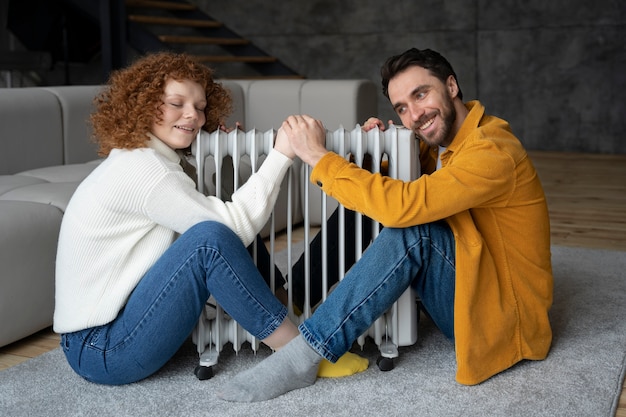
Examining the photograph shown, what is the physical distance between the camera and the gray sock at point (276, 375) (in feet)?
6.06

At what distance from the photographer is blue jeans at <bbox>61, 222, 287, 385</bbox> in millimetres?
1772

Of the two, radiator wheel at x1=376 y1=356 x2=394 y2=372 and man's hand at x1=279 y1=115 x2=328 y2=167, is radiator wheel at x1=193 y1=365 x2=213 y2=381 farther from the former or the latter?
man's hand at x1=279 y1=115 x2=328 y2=167

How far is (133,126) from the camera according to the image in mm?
1841

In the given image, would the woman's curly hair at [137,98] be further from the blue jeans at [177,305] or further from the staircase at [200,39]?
the staircase at [200,39]

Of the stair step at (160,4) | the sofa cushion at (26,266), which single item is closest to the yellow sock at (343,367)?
the sofa cushion at (26,266)

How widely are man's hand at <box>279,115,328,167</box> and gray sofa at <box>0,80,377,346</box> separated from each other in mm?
897

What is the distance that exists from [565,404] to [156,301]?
37.3 inches

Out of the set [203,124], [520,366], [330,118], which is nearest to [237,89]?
[330,118]

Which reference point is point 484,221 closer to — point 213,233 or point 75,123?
point 213,233

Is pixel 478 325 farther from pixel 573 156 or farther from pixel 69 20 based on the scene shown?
pixel 69 20

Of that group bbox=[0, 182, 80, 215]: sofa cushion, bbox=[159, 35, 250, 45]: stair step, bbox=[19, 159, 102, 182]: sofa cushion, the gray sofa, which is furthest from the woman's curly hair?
bbox=[159, 35, 250, 45]: stair step

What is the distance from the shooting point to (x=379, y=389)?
6.28ft

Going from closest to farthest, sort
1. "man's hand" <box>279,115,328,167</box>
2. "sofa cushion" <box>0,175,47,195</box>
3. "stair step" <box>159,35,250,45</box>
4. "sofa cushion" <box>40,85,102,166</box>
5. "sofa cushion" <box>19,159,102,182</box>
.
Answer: "man's hand" <box>279,115,328,167</box>, "sofa cushion" <box>0,175,47,195</box>, "sofa cushion" <box>19,159,102,182</box>, "sofa cushion" <box>40,85,102,166</box>, "stair step" <box>159,35,250,45</box>

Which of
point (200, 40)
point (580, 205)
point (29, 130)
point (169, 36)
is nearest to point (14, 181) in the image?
point (29, 130)
